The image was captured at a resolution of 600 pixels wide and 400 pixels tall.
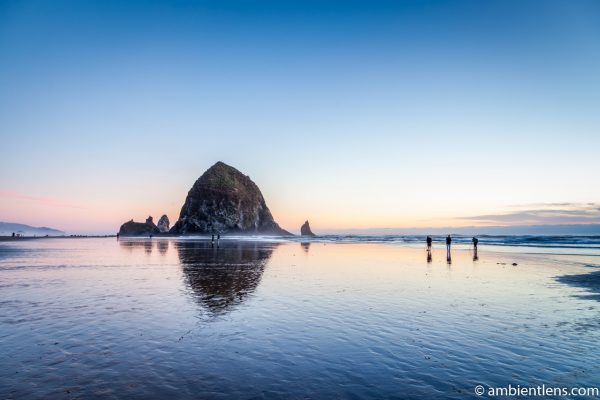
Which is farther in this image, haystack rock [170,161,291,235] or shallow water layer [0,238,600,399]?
haystack rock [170,161,291,235]

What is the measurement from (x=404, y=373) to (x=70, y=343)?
358 inches

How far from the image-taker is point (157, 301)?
1577 cm

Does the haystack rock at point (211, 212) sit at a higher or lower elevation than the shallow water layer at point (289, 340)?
higher

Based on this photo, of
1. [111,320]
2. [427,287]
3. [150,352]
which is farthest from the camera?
[427,287]

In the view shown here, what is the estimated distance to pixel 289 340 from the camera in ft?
34.2

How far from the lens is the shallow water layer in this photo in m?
7.34

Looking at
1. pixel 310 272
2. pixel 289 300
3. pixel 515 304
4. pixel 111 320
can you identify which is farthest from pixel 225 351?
pixel 310 272

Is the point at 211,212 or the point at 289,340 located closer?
the point at 289,340

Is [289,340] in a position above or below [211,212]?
below

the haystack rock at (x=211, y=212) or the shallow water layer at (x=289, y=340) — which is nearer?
the shallow water layer at (x=289, y=340)

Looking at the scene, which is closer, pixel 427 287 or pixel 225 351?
pixel 225 351

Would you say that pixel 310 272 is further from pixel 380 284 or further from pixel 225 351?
pixel 225 351

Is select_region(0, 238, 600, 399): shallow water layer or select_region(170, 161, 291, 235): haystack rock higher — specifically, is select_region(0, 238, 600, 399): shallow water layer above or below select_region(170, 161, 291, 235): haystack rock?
below

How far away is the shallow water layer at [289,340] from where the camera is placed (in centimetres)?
734
